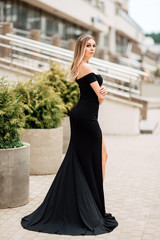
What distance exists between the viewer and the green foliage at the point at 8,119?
17.9ft

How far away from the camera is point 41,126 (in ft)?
24.6

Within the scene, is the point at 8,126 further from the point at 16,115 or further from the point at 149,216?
the point at 149,216

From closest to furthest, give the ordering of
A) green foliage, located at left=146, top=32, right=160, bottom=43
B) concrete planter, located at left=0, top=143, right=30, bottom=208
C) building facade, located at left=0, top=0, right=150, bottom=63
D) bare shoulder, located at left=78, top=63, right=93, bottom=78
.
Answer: bare shoulder, located at left=78, top=63, right=93, bottom=78, concrete planter, located at left=0, top=143, right=30, bottom=208, building facade, located at left=0, top=0, right=150, bottom=63, green foliage, located at left=146, top=32, right=160, bottom=43

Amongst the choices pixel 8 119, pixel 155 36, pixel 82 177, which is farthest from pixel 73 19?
pixel 155 36

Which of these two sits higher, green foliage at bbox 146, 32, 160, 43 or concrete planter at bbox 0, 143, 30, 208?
green foliage at bbox 146, 32, 160, 43

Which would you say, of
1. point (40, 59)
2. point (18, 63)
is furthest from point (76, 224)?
point (40, 59)

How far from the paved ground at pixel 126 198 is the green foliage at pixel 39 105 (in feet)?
3.35

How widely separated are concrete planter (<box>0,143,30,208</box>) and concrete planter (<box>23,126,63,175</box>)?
70.0 inches

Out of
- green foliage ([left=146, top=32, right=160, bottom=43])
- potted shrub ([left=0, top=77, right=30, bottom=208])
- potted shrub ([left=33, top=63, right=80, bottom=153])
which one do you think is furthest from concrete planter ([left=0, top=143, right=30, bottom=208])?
green foliage ([left=146, top=32, right=160, bottom=43])

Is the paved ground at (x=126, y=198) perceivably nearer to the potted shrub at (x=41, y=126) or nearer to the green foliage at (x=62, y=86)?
the potted shrub at (x=41, y=126)

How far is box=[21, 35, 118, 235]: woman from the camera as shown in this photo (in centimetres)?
464

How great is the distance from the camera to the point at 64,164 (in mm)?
4832

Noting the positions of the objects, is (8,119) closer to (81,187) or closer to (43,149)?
(81,187)

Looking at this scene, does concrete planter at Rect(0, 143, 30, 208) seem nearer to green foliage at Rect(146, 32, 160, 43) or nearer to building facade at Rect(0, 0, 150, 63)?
building facade at Rect(0, 0, 150, 63)
